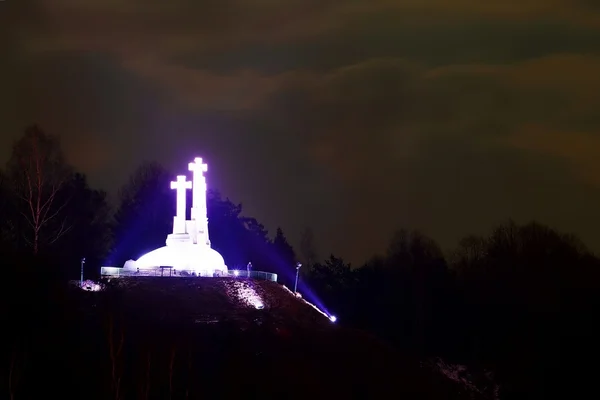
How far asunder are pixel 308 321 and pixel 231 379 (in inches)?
545

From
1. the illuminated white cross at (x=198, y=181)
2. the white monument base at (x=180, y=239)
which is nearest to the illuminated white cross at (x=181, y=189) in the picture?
the illuminated white cross at (x=198, y=181)

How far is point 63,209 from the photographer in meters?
65.4

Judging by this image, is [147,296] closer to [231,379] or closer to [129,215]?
[231,379]

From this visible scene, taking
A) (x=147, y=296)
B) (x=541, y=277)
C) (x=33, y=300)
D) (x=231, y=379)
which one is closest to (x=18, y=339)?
(x=33, y=300)

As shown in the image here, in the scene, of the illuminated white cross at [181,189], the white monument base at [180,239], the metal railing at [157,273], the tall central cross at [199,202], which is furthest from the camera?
the illuminated white cross at [181,189]

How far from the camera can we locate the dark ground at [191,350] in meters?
36.0

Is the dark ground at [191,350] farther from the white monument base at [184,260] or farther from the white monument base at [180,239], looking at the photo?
the white monument base at [180,239]

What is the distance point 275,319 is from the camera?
51.0m

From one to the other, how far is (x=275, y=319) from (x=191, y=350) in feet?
36.4

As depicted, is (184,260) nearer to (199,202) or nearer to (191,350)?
(199,202)

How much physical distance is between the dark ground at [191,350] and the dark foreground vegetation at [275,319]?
0.10 meters

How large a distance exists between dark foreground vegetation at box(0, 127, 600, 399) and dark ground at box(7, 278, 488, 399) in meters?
0.10

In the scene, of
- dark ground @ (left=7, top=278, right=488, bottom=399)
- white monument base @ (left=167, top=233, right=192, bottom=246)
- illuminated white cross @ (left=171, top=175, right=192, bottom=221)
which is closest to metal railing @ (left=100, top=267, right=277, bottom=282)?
dark ground @ (left=7, top=278, right=488, bottom=399)

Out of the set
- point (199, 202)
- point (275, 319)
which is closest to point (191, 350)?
point (275, 319)
